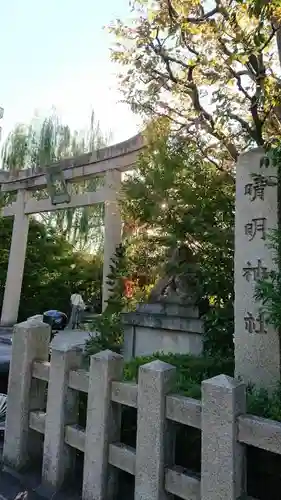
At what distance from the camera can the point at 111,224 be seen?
9594 millimetres

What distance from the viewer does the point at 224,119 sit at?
15.1ft

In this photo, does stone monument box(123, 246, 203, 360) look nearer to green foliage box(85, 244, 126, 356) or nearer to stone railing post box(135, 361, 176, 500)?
green foliage box(85, 244, 126, 356)

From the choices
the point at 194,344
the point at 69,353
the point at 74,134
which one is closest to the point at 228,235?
the point at 194,344

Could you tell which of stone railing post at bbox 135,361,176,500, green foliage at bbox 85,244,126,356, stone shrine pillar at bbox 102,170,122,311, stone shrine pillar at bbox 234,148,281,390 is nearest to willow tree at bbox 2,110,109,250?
stone shrine pillar at bbox 102,170,122,311

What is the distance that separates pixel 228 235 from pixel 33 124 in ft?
42.6

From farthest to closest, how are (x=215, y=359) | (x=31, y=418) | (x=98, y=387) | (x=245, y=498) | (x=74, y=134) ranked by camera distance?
1. (x=74, y=134)
2. (x=215, y=359)
3. (x=31, y=418)
4. (x=98, y=387)
5. (x=245, y=498)

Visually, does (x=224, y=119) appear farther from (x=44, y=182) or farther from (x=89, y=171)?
(x=44, y=182)

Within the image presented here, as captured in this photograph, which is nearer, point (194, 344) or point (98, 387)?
point (98, 387)

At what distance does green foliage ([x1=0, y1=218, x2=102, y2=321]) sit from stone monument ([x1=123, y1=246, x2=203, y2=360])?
8493 millimetres

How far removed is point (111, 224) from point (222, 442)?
26.3ft

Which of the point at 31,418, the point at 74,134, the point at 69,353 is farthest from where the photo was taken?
the point at 74,134

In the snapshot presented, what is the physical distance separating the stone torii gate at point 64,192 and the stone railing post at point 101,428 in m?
5.82

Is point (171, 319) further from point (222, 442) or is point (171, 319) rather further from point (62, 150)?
point (62, 150)

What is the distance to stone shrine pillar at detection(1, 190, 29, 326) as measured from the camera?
39.1 ft
